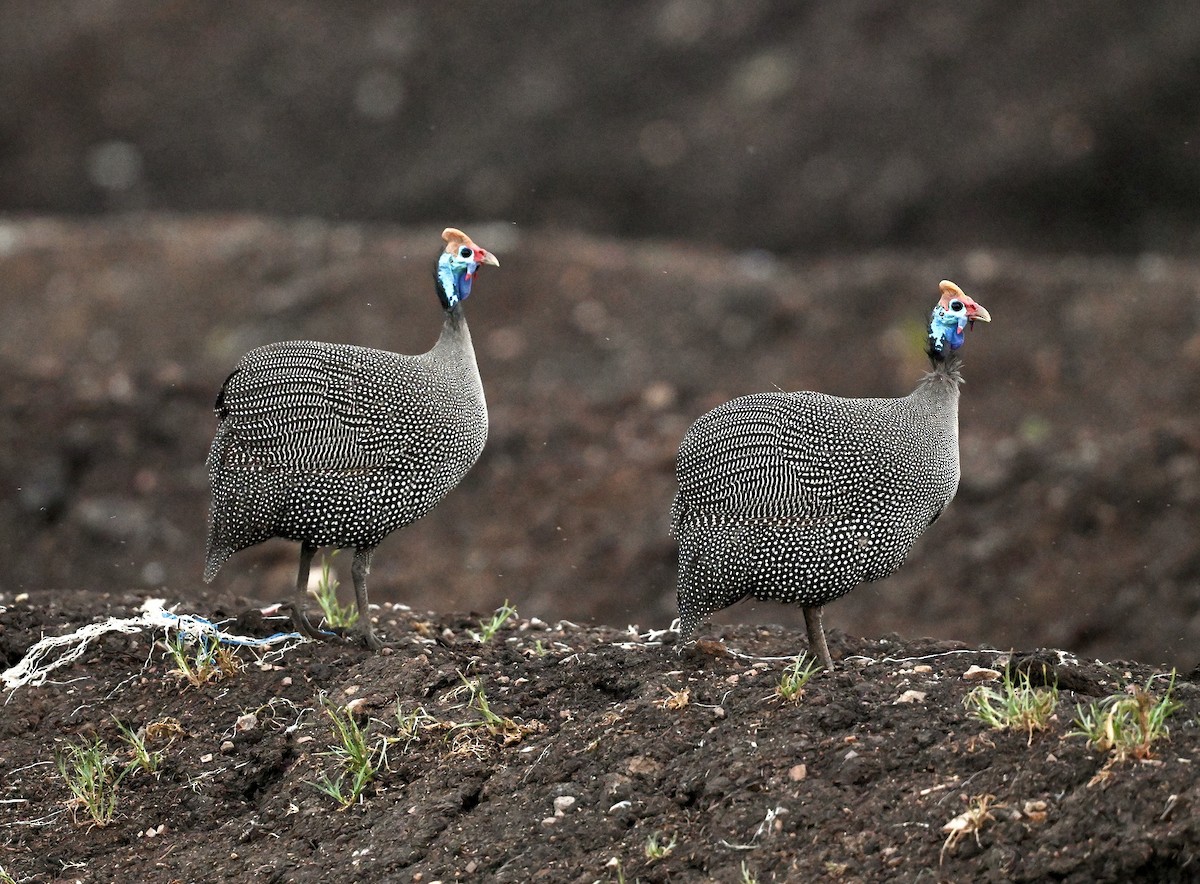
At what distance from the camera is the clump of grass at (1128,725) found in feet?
14.9

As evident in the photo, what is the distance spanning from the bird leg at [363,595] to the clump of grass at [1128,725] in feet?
8.74

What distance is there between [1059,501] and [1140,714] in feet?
21.4

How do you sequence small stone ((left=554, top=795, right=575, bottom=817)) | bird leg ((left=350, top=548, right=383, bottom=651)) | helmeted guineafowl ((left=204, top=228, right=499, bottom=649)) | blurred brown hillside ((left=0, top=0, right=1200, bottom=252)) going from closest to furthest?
small stone ((left=554, top=795, right=575, bottom=817)), helmeted guineafowl ((left=204, top=228, right=499, bottom=649)), bird leg ((left=350, top=548, right=383, bottom=651)), blurred brown hillside ((left=0, top=0, right=1200, bottom=252))

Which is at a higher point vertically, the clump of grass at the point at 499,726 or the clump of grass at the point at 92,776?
the clump of grass at the point at 499,726

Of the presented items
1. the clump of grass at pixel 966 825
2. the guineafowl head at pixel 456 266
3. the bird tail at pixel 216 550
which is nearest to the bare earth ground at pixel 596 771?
the clump of grass at pixel 966 825

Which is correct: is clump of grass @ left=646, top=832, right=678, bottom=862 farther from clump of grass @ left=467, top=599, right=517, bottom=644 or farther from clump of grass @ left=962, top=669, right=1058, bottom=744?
clump of grass @ left=467, top=599, right=517, bottom=644

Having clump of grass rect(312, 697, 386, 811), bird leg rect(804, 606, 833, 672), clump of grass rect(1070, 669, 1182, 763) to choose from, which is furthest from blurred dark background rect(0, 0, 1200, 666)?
clump of grass rect(312, 697, 386, 811)

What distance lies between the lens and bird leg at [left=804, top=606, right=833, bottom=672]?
561cm

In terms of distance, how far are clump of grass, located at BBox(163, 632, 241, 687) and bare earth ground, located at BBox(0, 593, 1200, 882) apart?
40mm

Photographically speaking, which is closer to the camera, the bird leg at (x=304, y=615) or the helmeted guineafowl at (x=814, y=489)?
the helmeted guineafowl at (x=814, y=489)

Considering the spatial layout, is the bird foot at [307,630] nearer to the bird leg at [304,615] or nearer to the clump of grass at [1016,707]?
the bird leg at [304,615]

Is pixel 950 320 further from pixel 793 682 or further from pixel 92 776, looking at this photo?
pixel 92 776

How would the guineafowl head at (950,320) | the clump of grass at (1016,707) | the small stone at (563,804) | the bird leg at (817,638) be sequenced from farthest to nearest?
the guineafowl head at (950,320) → the bird leg at (817,638) → the small stone at (563,804) → the clump of grass at (1016,707)

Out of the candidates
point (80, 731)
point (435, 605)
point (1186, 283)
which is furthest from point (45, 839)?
point (1186, 283)
